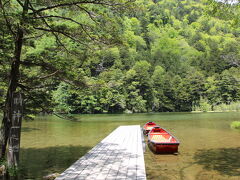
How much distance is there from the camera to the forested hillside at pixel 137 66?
8.63 m

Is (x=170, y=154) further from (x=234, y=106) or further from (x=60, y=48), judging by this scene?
(x=234, y=106)

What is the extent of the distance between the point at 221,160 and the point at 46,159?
807 cm

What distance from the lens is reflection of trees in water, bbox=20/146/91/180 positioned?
9383 millimetres

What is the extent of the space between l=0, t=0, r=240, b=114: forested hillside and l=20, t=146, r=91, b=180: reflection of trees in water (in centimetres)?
233

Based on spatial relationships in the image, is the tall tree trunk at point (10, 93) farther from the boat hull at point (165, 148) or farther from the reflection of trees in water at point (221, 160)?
the reflection of trees in water at point (221, 160)

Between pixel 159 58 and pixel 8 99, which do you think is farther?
pixel 159 58

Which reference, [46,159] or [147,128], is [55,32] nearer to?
[46,159]

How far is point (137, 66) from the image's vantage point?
7688 centimetres

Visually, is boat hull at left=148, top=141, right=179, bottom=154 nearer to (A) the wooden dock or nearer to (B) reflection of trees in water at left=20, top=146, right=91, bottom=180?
(A) the wooden dock

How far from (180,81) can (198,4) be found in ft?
450

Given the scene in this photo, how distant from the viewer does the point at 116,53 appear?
84375mm

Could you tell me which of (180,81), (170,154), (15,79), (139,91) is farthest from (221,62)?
(15,79)

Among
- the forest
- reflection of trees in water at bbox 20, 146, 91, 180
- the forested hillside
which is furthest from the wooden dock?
the forested hillside

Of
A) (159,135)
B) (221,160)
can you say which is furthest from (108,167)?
(159,135)
